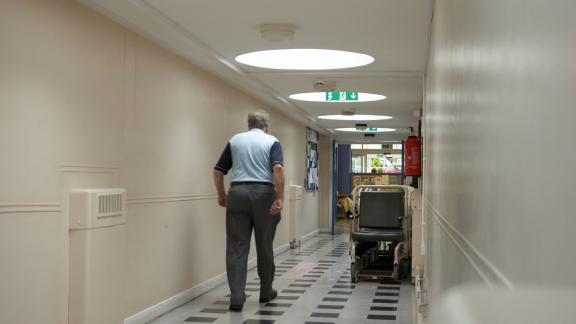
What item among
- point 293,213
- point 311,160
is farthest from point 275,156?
point 311,160

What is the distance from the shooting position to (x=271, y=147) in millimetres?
5730

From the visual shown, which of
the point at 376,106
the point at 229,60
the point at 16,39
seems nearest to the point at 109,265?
the point at 16,39

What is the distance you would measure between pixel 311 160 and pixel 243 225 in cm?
809

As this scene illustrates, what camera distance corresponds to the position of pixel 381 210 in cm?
841

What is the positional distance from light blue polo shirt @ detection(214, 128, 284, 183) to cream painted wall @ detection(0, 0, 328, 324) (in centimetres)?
57

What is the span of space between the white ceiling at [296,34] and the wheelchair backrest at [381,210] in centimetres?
134

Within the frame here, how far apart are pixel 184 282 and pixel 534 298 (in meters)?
5.72

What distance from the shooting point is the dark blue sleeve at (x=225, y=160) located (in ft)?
19.4

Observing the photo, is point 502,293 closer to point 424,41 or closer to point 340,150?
point 424,41

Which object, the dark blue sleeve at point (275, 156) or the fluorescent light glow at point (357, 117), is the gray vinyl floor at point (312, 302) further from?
the fluorescent light glow at point (357, 117)

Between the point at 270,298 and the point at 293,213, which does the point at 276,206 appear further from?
the point at 293,213

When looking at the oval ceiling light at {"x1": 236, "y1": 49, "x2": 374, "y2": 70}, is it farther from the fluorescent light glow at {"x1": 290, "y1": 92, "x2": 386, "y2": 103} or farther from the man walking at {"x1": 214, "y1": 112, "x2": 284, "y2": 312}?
the fluorescent light glow at {"x1": 290, "y1": 92, "x2": 386, "y2": 103}

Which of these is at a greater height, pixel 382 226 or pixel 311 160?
pixel 311 160

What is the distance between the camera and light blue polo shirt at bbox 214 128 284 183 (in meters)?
5.70
